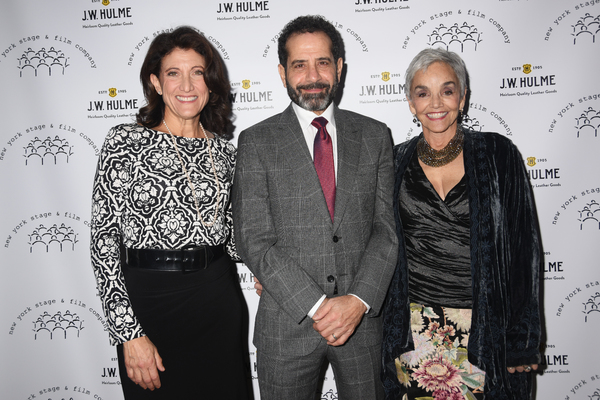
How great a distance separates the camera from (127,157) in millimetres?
1627

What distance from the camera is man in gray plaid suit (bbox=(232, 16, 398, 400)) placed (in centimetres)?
156

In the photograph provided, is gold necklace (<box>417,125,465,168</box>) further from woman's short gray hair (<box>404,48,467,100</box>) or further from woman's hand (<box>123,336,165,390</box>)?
woman's hand (<box>123,336,165,390</box>)

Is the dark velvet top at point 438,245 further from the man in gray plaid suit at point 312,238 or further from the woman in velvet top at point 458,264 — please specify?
the man in gray plaid suit at point 312,238

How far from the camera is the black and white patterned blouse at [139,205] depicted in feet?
5.08

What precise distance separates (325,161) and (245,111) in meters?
1.05

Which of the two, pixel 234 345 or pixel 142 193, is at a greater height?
pixel 142 193

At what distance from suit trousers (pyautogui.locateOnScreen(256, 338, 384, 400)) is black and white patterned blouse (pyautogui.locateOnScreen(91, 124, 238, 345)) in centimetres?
58

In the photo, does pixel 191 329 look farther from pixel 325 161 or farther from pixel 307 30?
pixel 307 30

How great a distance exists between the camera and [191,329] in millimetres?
1709

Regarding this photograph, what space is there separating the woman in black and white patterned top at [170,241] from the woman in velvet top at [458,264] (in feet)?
2.67

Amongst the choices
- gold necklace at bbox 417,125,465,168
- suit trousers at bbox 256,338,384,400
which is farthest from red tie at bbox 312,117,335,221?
suit trousers at bbox 256,338,384,400

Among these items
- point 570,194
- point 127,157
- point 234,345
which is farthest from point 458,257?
point 127,157

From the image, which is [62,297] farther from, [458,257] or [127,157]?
[458,257]

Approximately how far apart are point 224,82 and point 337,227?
95cm
